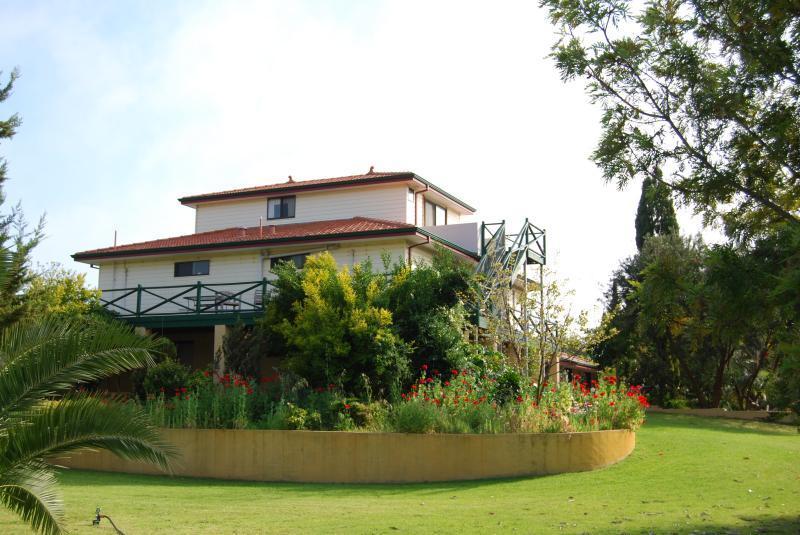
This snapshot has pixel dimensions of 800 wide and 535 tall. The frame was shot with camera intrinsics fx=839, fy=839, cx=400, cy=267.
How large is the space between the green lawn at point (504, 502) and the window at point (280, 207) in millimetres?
16794

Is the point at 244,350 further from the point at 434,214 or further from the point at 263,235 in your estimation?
the point at 434,214

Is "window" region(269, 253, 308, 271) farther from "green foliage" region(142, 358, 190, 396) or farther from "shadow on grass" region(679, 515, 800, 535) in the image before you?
"shadow on grass" region(679, 515, 800, 535)

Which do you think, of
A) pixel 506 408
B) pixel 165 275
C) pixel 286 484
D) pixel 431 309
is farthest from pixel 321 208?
pixel 286 484

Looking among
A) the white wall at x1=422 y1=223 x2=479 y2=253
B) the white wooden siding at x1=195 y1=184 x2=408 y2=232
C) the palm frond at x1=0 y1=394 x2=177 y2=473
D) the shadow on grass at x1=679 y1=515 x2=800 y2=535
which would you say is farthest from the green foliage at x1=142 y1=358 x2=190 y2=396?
the shadow on grass at x1=679 y1=515 x2=800 y2=535

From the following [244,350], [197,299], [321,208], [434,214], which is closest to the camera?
[244,350]

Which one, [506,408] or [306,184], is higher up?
[306,184]

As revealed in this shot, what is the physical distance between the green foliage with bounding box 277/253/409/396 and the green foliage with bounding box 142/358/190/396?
2.44 metres

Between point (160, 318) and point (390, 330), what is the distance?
9262 millimetres

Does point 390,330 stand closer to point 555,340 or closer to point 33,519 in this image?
point 555,340

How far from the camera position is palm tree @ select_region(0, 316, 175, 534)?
320 inches

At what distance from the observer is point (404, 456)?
1487 cm

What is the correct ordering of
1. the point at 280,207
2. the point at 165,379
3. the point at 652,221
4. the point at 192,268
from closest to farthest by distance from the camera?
the point at 165,379 < the point at 192,268 < the point at 280,207 < the point at 652,221

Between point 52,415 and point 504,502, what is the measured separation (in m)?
6.14

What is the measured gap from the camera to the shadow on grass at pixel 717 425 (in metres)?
21.8
